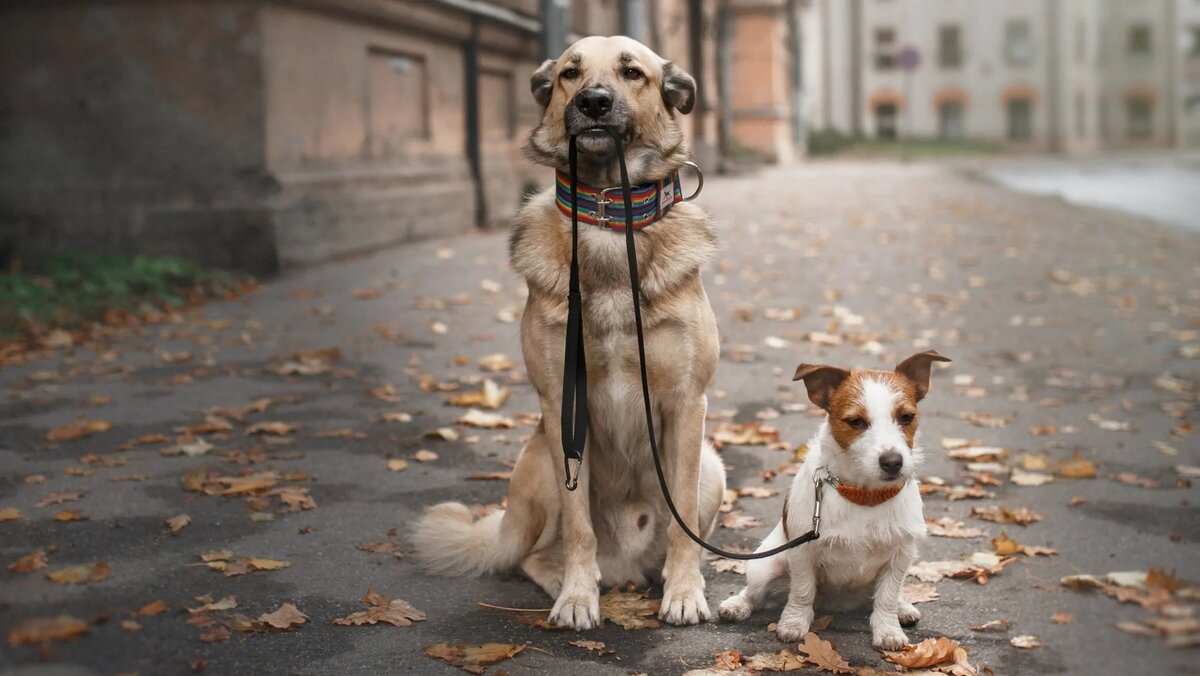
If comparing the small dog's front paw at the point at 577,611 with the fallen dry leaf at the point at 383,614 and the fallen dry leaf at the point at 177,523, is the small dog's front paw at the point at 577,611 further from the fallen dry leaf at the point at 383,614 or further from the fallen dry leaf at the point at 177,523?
the fallen dry leaf at the point at 177,523

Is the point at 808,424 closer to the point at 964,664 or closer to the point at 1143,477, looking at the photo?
the point at 1143,477

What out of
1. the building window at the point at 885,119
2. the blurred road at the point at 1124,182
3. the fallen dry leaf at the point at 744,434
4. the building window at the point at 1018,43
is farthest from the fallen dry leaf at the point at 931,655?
the building window at the point at 885,119

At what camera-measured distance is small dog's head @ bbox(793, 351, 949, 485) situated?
11.3 feet

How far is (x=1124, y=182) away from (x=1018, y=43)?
119 feet

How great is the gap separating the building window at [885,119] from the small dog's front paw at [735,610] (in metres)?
66.2

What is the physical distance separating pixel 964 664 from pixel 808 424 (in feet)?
11.5

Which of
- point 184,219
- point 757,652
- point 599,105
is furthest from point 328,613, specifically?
point 184,219

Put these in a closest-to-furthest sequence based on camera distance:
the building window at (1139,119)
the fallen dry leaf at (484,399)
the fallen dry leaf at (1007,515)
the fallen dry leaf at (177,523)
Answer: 1. the fallen dry leaf at (177,523)
2. the fallen dry leaf at (1007,515)
3. the fallen dry leaf at (484,399)
4. the building window at (1139,119)

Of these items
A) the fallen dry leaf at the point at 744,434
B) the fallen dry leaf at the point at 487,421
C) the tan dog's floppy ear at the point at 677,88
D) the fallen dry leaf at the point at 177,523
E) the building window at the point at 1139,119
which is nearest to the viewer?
the tan dog's floppy ear at the point at 677,88

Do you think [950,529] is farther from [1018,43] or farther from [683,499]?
[1018,43]

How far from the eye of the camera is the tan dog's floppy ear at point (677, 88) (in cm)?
420

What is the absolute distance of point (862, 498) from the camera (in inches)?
142

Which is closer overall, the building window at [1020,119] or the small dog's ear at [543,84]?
the small dog's ear at [543,84]

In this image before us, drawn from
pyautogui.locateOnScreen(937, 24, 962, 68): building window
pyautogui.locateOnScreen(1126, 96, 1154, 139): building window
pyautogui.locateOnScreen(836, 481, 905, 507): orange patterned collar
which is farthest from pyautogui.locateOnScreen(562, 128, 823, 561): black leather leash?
pyautogui.locateOnScreen(937, 24, 962, 68): building window
